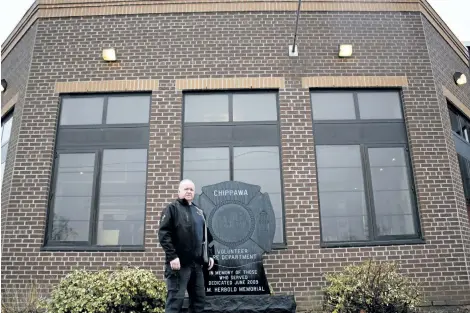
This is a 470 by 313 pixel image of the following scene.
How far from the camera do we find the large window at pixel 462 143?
30.5ft

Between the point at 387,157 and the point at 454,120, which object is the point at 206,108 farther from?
the point at 454,120

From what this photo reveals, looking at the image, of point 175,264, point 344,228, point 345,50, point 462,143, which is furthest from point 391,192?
point 175,264

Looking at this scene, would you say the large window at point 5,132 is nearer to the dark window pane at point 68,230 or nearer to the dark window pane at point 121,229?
the dark window pane at point 68,230

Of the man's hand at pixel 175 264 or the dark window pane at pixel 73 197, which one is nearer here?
the man's hand at pixel 175 264

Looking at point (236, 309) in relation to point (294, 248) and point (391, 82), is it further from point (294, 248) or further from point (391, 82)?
point (391, 82)

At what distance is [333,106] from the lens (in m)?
8.02

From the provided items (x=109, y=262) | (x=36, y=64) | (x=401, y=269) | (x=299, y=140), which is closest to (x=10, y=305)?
(x=109, y=262)

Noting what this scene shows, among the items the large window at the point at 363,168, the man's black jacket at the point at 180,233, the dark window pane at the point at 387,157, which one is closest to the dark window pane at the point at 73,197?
the man's black jacket at the point at 180,233

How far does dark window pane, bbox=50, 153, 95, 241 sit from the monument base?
2991 mm

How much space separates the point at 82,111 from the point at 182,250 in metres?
4.52

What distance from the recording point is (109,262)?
277 inches

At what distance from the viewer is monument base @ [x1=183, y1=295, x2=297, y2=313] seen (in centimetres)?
550

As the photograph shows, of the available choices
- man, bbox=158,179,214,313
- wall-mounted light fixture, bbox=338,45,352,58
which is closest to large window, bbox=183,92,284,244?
wall-mounted light fixture, bbox=338,45,352,58

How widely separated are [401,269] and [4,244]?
23.6 feet
